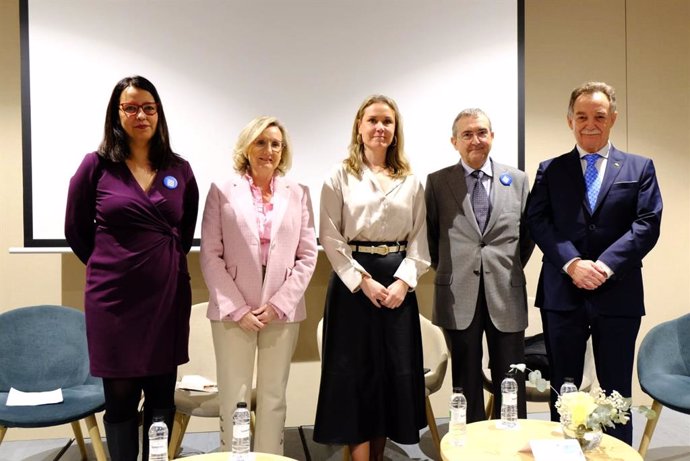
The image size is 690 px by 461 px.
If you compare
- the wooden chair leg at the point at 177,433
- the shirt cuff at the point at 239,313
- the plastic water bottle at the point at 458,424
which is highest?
the shirt cuff at the point at 239,313

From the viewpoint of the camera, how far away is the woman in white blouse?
274 cm

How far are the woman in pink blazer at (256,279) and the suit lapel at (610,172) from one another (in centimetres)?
132

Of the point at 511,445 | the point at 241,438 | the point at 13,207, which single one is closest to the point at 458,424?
the point at 511,445

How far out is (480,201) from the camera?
294 centimetres

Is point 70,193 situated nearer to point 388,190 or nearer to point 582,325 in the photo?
point 388,190

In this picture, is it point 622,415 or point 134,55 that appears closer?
point 622,415

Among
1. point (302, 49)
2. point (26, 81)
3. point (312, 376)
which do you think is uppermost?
point (302, 49)

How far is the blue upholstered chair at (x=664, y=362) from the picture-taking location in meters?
3.15

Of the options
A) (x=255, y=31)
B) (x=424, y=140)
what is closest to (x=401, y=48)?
(x=424, y=140)

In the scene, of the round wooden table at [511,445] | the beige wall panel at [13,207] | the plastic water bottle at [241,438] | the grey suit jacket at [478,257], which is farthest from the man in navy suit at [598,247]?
the beige wall panel at [13,207]

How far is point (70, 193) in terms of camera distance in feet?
8.05

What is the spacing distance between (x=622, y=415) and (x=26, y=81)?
3.32m

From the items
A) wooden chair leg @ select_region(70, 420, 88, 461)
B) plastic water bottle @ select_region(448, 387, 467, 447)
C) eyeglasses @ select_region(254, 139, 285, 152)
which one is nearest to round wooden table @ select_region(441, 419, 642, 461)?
plastic water bottle @ select_region(448, 387, 467, 447)

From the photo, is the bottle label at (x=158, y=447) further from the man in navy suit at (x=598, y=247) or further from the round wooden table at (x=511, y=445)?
the man in navy suit at (x=598, y=247)
